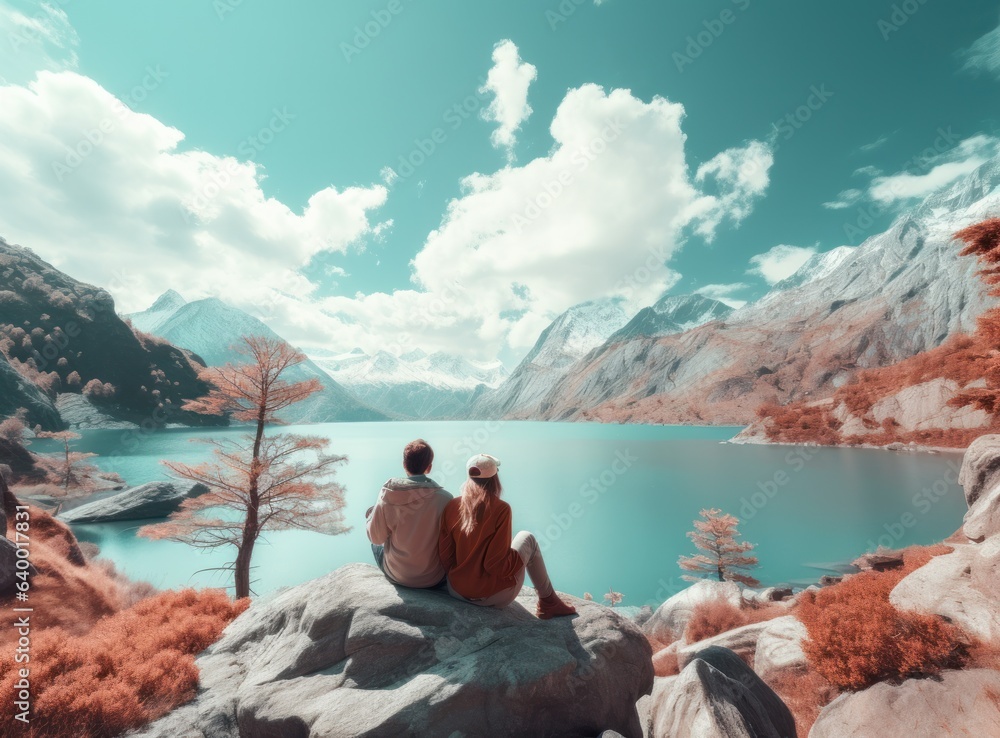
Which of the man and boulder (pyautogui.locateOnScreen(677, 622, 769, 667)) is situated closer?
the man

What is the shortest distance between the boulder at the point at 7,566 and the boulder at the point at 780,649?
57.2 ft

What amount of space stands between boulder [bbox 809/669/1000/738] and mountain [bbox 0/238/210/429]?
17042 centimetres

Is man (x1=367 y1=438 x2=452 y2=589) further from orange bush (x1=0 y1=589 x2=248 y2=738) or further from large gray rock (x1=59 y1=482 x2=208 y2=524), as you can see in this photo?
large gray rock (x1=59 y1=482 x2=208 y2=524)

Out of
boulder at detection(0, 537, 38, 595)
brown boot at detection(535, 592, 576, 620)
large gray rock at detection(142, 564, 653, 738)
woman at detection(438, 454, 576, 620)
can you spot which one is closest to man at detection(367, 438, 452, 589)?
woman at detection(438, 454, 576, 620)

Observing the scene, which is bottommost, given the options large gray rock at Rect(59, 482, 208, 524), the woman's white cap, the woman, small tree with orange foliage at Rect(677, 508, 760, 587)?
large gray rock at Rect(59, 482, 208, 524)

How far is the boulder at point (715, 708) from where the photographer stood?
4672 mm

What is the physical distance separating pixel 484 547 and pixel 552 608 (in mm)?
1589

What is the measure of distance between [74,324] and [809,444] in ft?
736

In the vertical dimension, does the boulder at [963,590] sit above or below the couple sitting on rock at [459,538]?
below

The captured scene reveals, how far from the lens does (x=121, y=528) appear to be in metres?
36.5

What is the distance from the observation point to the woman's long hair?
5.34 m

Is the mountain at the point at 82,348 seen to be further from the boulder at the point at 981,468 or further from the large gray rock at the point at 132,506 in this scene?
the boulder at the point at 981,468

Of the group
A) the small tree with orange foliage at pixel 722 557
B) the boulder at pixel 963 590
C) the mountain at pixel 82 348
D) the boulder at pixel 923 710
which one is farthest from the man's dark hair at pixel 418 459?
the mountain at pixel 82 348

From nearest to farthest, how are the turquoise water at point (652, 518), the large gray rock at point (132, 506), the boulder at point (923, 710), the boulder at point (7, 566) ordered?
the boulder at point (923, 710) → the boulder at point (7, 566) → the turquoise water at point (652, 518) → the large gray rock at point (132, 506)
